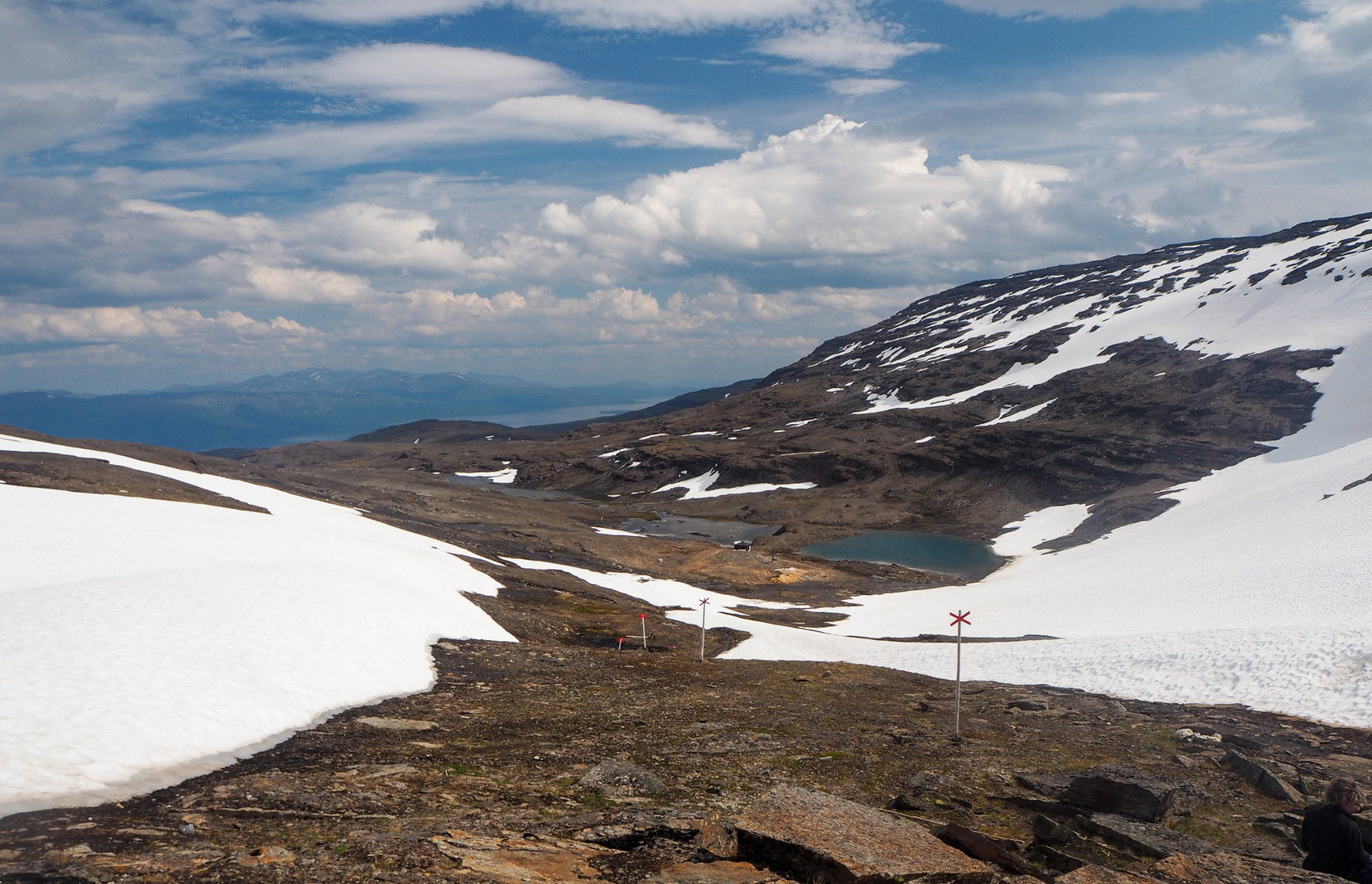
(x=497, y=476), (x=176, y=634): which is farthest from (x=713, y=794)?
(x=497, y=476)

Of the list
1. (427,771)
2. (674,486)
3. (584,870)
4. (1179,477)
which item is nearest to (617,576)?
(427,771)

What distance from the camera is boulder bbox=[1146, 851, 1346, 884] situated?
9.74 meters

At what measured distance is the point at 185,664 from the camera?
15.3m

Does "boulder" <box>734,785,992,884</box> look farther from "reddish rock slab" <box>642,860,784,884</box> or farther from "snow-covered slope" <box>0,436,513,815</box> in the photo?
"snow-covered slope" <box>0,436,513,815</box>

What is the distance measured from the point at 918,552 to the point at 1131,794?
91859mm

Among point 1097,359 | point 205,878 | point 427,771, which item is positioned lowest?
point 427,771

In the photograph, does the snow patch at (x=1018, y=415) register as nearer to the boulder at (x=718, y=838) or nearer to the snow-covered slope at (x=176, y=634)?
the snow-covered slope at (x=176, y=634)

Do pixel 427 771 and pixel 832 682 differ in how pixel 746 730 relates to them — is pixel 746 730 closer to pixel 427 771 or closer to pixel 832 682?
pixel 427 771

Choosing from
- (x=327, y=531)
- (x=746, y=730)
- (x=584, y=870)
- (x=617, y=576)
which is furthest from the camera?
(x=617, y=576)

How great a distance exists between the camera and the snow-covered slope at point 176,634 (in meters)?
11.6

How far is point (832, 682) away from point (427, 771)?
17291 millimetres

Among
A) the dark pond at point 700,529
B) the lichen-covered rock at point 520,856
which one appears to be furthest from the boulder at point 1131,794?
the dark pond at point 700,529

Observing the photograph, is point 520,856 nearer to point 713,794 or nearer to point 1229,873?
point 713,794

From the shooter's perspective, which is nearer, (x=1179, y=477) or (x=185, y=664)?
(x=185, y=664)
